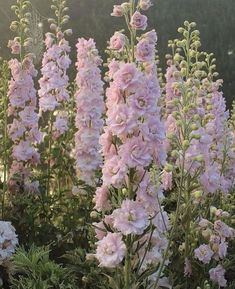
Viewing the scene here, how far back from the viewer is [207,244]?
3453 mm

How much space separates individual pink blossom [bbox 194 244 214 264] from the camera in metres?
3.32

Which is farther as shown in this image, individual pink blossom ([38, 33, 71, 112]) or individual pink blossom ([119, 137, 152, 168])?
individual pink blossom ([38, 33, 71, 112])

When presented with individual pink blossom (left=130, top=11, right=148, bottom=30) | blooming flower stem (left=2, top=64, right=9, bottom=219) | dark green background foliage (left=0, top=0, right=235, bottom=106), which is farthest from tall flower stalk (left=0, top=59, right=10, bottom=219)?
dark green background foliage (left=0, top=0, right=235, bottom=106)

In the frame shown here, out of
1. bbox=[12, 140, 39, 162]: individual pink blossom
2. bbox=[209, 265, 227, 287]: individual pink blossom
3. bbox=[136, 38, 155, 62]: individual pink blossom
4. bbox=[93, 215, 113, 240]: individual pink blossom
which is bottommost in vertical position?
bbox=[209, 265, 227, 287]: individual pink blossom

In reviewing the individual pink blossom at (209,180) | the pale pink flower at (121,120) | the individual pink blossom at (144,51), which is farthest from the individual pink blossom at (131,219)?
the individual pink blossom at (209,180)

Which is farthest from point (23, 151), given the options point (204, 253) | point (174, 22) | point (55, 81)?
point (174, 22)

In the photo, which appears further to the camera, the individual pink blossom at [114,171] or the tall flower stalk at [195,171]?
the tall flower stalk at [195,171]

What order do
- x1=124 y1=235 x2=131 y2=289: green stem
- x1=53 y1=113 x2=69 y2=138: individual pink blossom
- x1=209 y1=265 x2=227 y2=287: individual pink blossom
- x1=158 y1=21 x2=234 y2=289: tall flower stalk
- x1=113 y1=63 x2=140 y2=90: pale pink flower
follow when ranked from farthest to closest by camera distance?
x1=53 y1=113 x2=69 y2=138: individual pink blossom → x1=209 y1=265 x2=227 y2=287: individual pink blossom → x1=158 y1=21 x2=234 y2=289: tall flower stalk → x1=124 y1=235 x2=131 y2=289: green stem → x1=113 y1=63 x2=140 y2=90: pale pink flower

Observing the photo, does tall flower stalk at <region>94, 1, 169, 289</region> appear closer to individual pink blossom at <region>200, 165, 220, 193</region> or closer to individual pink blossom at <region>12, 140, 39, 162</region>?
individual pink blossom at <region>200, 165, 220, 193</region>

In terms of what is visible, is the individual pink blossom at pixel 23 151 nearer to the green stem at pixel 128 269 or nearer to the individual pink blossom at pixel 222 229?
the individual pink blossom at pixel 222 229

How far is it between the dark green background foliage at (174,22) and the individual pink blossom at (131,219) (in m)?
6.73

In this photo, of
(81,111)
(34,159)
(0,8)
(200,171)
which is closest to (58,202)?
(34,159)

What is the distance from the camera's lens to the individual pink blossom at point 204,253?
332 cm

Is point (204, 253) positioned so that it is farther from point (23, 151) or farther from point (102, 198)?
point (23, 151)
